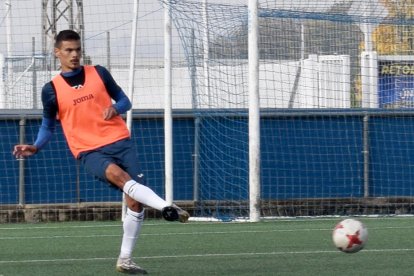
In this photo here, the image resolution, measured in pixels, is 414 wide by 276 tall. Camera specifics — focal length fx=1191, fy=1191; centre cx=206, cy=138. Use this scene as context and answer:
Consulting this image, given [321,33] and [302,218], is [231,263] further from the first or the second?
[321,33]

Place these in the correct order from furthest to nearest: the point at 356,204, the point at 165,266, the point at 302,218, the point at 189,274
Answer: the point at 356,204, the point at 302,218, the point at 165,266, the point at 189,274

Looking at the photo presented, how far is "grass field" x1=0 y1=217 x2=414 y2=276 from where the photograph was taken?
33.9 ft

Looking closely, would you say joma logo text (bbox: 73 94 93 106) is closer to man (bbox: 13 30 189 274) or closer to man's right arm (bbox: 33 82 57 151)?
man (bbox: 13 30 189 274)

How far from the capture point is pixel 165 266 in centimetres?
1064

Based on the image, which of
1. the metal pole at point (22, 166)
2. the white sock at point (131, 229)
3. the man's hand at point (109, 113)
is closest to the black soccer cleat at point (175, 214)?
the white sock at point (131, 229)

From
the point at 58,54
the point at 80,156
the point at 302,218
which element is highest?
the point at 58,54

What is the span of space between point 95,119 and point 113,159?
0.38m

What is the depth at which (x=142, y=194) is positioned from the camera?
9602 mm

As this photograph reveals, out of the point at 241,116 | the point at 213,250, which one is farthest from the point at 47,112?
the point at 241,116

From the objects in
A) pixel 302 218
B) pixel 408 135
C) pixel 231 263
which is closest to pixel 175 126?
pixel 302 218

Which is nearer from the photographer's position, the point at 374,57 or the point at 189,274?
the point at 189,274

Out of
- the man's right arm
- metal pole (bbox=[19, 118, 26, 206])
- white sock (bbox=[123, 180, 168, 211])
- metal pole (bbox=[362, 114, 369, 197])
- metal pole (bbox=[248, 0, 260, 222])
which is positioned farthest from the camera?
metal pole (bbox=[362, 114, 369, 197])

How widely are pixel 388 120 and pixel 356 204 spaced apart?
5.01 feet

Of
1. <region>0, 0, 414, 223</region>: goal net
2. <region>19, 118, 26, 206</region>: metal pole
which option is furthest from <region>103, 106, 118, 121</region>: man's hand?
<region>19, 118, 26, 206</region>: metal pole
